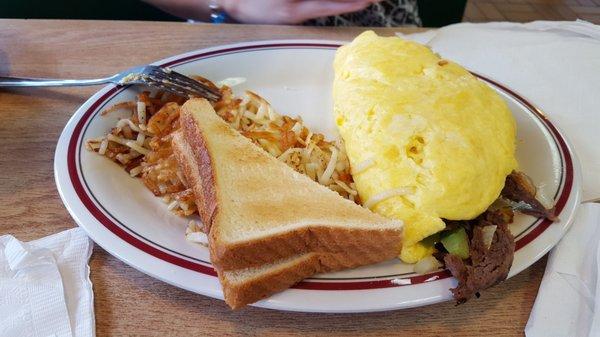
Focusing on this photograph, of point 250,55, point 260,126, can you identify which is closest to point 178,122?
point 260,126

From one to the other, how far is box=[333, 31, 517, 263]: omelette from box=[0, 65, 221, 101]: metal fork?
44 centimetres

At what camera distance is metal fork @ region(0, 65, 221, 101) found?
154 centimetres

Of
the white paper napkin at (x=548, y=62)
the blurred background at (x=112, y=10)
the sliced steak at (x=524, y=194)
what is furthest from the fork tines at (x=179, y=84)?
the blurred background at (x=112, y=10)

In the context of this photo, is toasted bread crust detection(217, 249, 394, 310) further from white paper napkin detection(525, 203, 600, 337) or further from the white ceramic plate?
white paper napkin detection(525, 203, 600, 337)

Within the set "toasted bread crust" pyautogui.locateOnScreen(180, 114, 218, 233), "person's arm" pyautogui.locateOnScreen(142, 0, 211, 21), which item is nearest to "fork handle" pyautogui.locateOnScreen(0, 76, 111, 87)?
"toasted bread crust" pyautogui.locateOnScreen(180, 114, 218, 233)

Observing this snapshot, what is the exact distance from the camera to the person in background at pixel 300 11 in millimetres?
2152

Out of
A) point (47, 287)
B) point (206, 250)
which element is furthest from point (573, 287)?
point (47, 287)

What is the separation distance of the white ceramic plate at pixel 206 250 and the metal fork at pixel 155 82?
0.05 m

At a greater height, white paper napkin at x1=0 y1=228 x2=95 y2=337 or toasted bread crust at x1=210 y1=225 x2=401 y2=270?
toasted bread crust at x1=210 y1=225 x2=401 y2=270

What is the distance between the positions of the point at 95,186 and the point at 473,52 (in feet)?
5.16

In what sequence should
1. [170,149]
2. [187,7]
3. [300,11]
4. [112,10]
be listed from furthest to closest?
[112,10]
[187,7]
[300,11]
[170,149]

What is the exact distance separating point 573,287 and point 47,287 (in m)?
1.11

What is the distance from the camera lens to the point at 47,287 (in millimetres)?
986

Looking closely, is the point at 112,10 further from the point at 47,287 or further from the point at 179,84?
the point at 47,287
